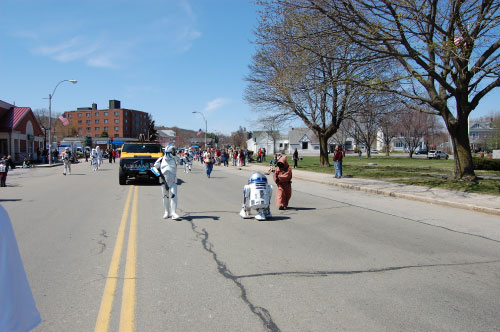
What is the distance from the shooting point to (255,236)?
7.54m

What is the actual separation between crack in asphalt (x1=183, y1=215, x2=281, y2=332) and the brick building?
121085 mm

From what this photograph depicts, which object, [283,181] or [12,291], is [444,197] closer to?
[283,181]

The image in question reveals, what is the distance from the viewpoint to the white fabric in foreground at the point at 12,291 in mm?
1857

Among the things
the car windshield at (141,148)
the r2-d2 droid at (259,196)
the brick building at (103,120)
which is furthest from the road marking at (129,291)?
the brick building at (103,120)

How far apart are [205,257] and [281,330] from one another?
261 centimetres

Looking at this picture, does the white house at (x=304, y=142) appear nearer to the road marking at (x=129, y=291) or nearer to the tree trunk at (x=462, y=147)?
the tree trunk at (x=462, y=147)

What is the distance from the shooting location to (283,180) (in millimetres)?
10812

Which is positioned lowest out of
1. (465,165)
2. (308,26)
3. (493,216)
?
(493,216)

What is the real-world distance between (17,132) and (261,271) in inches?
1801

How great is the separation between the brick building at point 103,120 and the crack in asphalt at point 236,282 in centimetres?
12109

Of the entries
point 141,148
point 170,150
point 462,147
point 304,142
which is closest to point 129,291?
point 170,150

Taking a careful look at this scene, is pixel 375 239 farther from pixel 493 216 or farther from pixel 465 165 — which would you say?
pixel 465 165

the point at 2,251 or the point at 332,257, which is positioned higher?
the point at 2,251

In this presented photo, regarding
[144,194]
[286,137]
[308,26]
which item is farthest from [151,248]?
[286,137]
